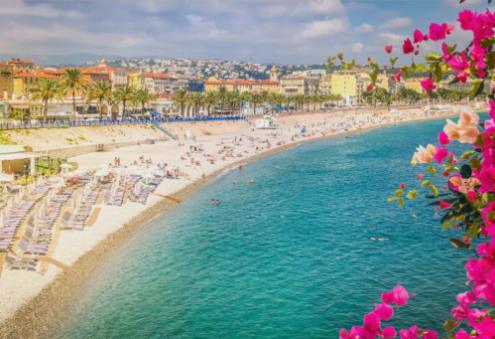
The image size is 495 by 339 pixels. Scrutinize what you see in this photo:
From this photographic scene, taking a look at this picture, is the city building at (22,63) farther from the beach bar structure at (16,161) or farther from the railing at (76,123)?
the beach bar structure at (16,161)

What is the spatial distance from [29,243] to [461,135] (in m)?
25.9

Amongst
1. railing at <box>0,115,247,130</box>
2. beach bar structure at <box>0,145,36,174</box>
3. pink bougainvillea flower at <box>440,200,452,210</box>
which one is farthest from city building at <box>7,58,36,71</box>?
pink bougainvillea flower at <box>440,200,452,210</box>

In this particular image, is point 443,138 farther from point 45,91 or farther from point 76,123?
point 45,91

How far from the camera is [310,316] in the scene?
21.6 meters

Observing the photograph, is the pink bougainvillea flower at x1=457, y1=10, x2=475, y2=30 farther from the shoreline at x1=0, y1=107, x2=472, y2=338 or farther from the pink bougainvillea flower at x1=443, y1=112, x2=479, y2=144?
the shoreline at x1=0, y1=107, x2=472, y2=338

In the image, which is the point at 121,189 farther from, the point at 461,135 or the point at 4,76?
the point at 4,76

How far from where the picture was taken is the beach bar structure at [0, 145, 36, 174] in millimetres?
41406

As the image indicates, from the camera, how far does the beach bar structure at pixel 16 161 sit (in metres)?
41.4

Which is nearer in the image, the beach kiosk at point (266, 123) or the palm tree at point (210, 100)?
the beach kiosk at point (266, 123)

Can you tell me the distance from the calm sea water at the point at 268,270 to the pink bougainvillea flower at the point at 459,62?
1822 cm

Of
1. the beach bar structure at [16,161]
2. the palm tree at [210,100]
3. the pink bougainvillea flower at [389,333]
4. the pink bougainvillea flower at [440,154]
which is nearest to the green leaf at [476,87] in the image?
the pink bougainvillea flower at [440,154]

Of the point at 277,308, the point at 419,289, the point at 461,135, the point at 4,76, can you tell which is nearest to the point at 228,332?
the point at 277,308

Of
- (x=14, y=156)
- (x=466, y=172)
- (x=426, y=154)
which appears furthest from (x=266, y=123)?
(x=426, y=154)

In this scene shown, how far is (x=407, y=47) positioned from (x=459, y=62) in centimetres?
34
